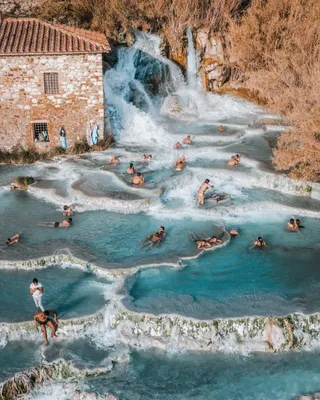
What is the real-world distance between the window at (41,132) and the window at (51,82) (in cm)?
178

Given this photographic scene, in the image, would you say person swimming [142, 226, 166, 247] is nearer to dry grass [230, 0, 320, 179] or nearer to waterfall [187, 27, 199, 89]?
dry grass [230, 0, 320, 179]

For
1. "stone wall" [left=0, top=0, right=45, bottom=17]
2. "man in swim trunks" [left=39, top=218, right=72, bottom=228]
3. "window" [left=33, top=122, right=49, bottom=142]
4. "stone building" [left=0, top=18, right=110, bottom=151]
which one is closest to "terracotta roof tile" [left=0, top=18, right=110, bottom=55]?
"stone building" [left=0, top=18, right=110, bottom=151]

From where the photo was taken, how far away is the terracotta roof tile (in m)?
24.1

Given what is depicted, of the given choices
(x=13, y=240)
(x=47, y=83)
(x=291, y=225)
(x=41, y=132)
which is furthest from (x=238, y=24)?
(x=13, y=240)

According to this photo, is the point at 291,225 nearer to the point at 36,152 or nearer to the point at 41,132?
the point at 36,152

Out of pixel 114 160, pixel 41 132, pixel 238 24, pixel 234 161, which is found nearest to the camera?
pixel 234 161

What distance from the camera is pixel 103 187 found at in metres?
21.4

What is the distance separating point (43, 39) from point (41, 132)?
4760 mm

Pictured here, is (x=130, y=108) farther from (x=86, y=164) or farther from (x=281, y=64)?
(x=281, y=64)

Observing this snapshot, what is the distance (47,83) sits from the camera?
2497 cm

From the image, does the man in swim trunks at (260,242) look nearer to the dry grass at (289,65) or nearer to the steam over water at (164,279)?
the steam over water at (164,279)

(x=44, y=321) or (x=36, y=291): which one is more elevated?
(x=36, y=291)

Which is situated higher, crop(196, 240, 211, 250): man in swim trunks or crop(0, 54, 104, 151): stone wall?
crop(0, 54, 104, 151): stone wall

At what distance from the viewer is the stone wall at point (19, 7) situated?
3403cm
